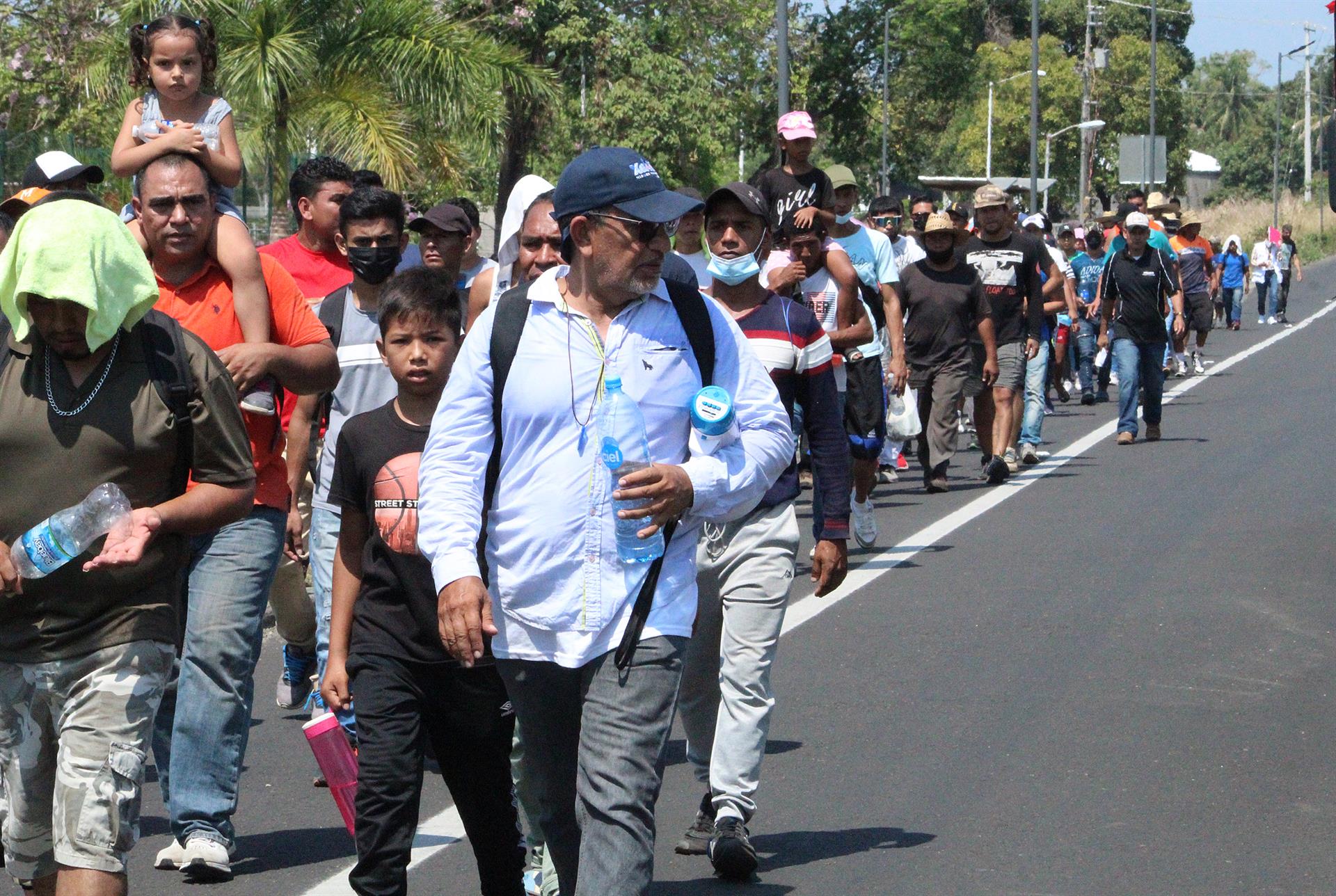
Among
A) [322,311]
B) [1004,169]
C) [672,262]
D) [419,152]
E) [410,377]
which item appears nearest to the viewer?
[672,262]

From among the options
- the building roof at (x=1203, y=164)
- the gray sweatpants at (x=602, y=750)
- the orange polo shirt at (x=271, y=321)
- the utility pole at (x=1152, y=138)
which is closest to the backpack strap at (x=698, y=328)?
the gray sweatpants at (x=602, y=750)

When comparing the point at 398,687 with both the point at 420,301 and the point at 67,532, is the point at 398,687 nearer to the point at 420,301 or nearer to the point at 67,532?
the point at 67,532

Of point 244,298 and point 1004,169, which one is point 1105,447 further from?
point 1004,169

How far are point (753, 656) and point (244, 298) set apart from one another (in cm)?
178

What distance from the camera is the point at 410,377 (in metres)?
5.28

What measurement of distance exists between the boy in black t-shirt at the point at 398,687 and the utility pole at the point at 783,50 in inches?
615

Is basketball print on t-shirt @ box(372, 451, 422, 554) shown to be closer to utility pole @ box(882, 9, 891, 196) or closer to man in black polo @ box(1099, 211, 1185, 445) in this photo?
man in black polo @ box(1099, 211, 1185, 445)

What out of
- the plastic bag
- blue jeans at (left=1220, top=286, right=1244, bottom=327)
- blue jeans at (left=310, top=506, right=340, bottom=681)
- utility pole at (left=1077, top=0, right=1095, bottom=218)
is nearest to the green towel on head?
blue jeans at (left=310, top=506, right=340, bottom=681)

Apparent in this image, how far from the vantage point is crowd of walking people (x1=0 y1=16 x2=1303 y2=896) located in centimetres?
416

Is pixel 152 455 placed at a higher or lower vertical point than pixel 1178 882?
higher

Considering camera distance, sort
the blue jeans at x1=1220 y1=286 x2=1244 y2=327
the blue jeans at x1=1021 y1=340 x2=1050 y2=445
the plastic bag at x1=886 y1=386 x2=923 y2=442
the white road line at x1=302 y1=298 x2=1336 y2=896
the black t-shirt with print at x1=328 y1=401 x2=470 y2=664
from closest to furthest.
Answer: the black t-shirt with print at x1=328 y1=401 x2=470 y2=664 < the white road line at x1=302 y1=298 x2=1336 y2=896 < the plastic bag at x1=886 y1=386 x2=923 y2=442 < the blue jeans at x1=1021 y1=340 x2=1050 y2=445 < the blue jeans at x1=1220 y1=286 x2=1244 y2=327

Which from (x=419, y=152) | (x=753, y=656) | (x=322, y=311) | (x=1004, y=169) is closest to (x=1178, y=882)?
(x=753, y=656)

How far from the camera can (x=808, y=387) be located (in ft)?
20.7

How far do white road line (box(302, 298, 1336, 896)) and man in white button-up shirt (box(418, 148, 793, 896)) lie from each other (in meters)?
1.52
